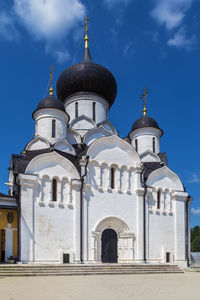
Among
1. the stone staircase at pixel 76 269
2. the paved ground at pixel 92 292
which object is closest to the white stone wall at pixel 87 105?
the stone staircase at pixel 76 269

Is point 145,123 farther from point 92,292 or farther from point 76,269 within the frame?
point 92,292

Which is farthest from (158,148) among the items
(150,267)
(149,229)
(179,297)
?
(179,297)

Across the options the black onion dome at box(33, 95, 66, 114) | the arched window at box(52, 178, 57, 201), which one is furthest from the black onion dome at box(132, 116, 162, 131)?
the arched window at box(52, 178, 57, 201)

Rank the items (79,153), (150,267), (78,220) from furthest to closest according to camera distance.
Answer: (79,153) → (78,220) → (150,267)

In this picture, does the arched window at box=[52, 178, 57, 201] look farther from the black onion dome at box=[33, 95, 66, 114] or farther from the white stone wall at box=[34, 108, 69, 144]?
the black onion dome at box=[33, 95, 66, 114]

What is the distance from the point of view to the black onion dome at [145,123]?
21562mm

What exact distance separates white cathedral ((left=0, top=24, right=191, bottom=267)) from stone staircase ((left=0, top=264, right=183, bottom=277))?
2199mm

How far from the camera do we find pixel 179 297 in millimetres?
7504

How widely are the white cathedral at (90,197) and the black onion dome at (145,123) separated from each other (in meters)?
1.20

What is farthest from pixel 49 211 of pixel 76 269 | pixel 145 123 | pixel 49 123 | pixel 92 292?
pixel 145 123

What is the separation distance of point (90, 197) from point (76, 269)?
433 centimetres

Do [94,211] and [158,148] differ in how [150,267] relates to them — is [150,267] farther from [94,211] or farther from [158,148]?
[158,148]

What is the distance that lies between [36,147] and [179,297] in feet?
41.9

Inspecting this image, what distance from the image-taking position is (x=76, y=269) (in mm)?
12883
